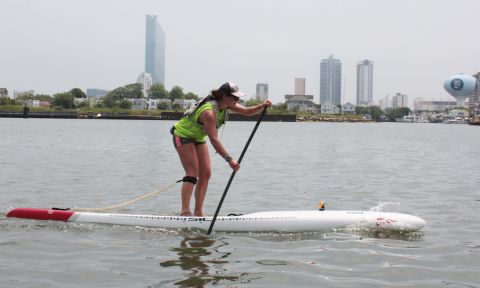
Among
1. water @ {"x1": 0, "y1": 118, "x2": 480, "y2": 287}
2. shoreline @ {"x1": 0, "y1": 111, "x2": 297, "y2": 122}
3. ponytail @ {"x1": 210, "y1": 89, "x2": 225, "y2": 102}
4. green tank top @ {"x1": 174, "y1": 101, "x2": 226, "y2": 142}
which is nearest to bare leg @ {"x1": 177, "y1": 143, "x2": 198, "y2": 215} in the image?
green tank top @ {"x1": 174, "y1": 101, "x2": 226, "y2": 142}

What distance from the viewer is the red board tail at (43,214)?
9875 millimetres

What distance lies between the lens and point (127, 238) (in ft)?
29.6

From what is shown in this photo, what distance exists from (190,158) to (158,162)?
55.6 feet

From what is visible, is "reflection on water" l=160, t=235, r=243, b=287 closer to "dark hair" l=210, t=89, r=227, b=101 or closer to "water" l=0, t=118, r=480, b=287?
"water" l=0, t=118, r=480, b=287

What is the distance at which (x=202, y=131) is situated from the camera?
9.30m

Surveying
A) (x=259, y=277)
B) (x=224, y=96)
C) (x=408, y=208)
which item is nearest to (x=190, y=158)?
(x=224, y=96)

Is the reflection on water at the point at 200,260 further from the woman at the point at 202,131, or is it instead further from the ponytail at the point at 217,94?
the ponytail at the point at 217,94

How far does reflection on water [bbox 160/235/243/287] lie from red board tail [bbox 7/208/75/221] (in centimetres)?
216

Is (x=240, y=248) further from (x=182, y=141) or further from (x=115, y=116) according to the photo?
(x=115, y=116)

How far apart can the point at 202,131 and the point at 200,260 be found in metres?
2.25

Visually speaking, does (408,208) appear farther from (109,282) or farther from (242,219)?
(109,282)

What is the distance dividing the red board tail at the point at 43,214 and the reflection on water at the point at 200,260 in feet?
7.10

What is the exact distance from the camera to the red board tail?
32.4ft

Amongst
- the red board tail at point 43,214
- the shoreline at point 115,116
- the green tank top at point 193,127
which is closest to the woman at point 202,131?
the green tank top at point 193,127
